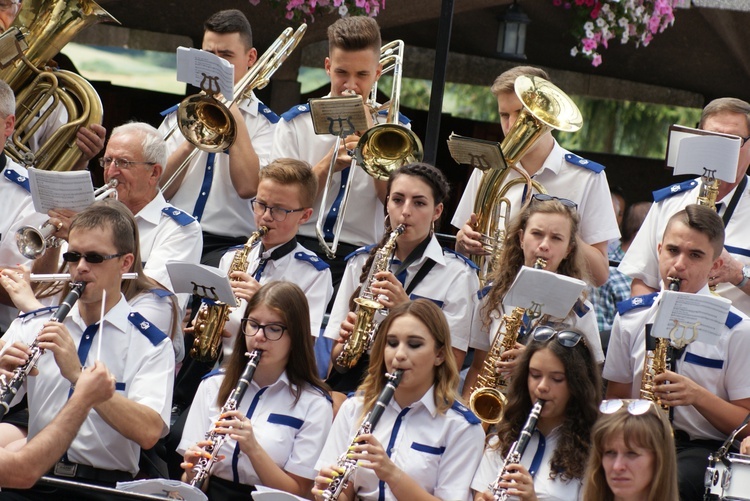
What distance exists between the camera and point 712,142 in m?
5.11

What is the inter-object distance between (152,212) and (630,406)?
2.50 meters

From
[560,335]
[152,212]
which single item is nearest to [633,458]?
[560,335]

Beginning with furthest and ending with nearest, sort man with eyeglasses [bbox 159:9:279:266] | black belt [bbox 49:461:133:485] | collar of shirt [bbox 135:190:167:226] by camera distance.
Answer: man with eyeglasses [bbox 159:9:279:266], collar of shirt [bbox 135:190:167:226], black belt [bbox 49:461:133:485]

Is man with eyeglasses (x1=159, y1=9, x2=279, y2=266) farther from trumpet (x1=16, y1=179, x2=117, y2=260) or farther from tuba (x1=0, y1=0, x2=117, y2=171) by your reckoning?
trumpet (x1=16, y1=179, x2=117, y2=260)

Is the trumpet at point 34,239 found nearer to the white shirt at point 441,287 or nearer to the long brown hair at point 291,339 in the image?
the long brown hair at point 291,339

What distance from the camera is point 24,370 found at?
4184mm

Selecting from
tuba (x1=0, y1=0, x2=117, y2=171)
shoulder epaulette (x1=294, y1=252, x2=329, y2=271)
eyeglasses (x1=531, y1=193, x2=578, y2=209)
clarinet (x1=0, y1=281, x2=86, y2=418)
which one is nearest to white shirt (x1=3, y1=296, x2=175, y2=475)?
clarinet (x1=0, y1=281, x2=86, y2=418)

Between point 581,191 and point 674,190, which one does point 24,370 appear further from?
point 674,190

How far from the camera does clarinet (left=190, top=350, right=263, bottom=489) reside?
4352 millimetres

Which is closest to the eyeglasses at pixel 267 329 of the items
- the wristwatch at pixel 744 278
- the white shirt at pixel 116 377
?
the white shirt at pixel 116 377

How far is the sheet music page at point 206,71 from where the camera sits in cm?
548

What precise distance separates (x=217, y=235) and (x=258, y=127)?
67 cm

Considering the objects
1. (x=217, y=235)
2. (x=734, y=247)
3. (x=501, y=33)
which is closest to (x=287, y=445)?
(x=217, y=235)

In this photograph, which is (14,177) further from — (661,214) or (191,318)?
(661,214)
